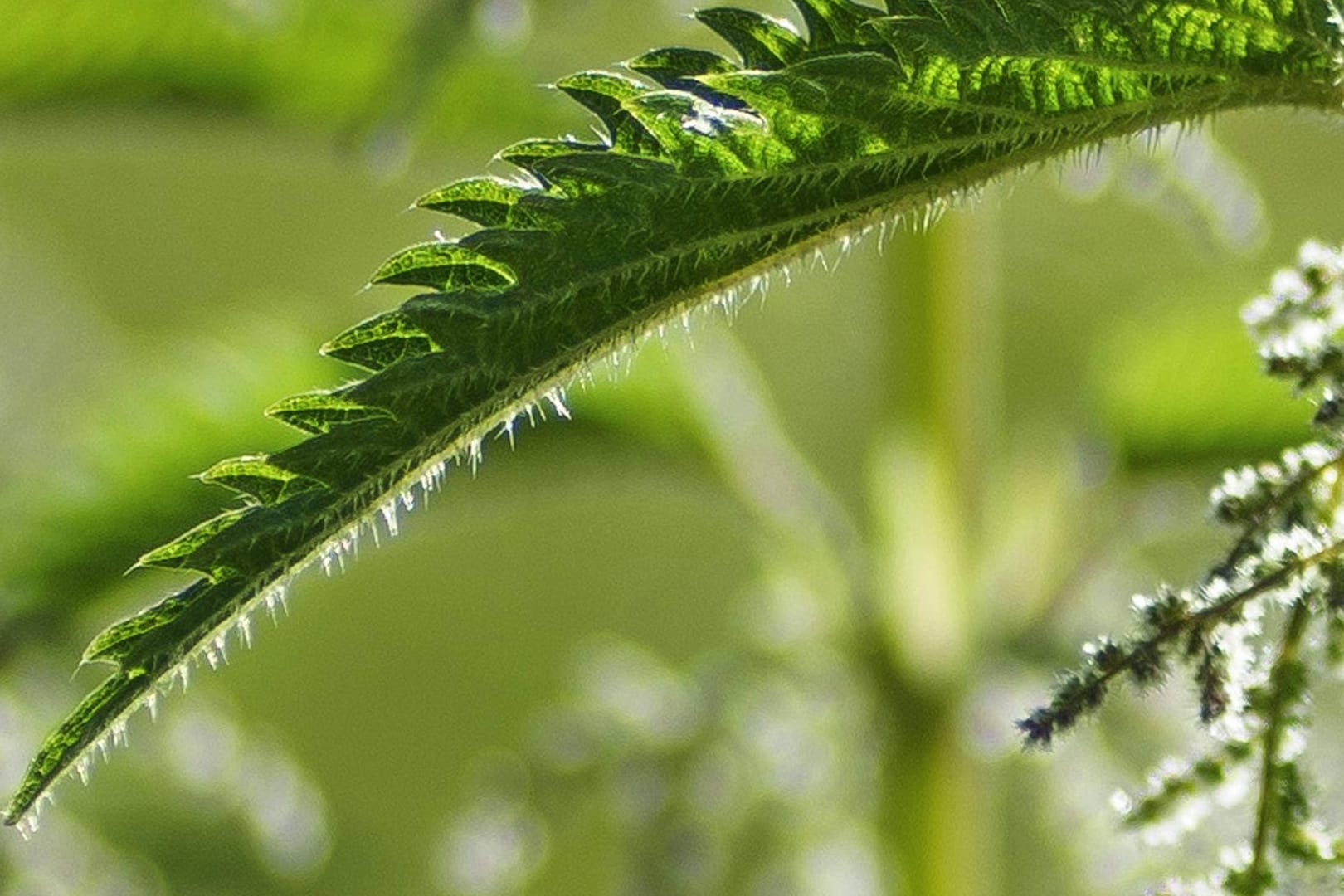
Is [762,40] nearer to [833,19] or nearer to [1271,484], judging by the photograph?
[833,19]

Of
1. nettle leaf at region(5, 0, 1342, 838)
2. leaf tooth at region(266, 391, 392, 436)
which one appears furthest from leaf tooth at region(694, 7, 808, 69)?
leaf tooth at region(266, 391, 392, 436)

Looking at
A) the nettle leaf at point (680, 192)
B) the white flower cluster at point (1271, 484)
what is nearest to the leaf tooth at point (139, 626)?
the nettle leaf at point (680, 192)

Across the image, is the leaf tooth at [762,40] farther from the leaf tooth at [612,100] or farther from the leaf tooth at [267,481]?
the leaf tooth at [267,481]

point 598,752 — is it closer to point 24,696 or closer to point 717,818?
point 717,818

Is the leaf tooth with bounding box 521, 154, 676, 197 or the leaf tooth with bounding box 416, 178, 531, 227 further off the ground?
the leaf tooth with bounding box 521, 154, 676, 197

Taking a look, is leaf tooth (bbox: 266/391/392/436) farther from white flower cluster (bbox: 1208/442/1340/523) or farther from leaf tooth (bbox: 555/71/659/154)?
white flower cluster (bbox: 1208/442/1340/523)

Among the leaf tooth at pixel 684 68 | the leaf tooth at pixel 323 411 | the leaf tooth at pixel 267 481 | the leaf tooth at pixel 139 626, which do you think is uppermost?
the leaf tooth at pixel 684 68
